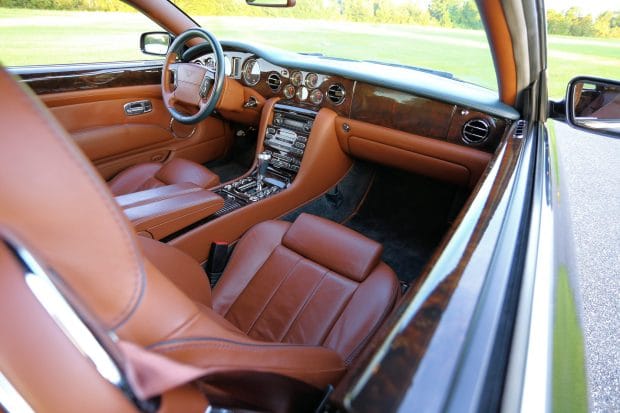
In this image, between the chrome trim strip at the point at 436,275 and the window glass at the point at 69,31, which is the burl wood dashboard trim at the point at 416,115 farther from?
the window glass at the point at 69,31

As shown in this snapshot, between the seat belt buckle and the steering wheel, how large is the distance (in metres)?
0.88

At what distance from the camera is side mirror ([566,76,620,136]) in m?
1.65

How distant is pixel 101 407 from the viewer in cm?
48

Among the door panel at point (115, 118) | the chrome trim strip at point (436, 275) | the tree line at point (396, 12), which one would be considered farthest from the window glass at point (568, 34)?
the door panel at point (115, 118)

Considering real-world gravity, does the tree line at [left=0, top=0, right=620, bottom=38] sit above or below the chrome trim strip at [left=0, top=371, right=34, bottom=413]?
above

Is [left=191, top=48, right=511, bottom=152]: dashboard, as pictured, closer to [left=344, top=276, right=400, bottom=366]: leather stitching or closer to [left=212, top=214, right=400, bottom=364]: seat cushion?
[left=212, top=214, right=400, bottom=364]: seat cushion

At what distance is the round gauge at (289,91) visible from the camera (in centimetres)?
267

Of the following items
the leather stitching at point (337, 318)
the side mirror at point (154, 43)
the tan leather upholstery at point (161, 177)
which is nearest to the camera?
the leather stitching at point (337, 318)

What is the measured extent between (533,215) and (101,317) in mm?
950

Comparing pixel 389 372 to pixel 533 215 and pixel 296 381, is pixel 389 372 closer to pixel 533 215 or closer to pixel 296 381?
pixel 296 381

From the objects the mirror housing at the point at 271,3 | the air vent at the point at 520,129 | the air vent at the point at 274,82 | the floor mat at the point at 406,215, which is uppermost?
the mirror housing at the point at 271,3

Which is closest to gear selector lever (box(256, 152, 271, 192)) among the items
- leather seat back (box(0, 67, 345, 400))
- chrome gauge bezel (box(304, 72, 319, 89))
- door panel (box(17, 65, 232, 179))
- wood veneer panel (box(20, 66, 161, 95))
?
chrome gauge bezel (box(304, 72, 319, 89))

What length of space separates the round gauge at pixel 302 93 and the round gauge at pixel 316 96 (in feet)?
0.14

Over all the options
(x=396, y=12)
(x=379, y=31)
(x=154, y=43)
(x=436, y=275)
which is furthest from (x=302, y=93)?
(x=436, y=275)
